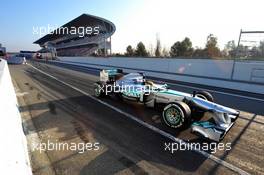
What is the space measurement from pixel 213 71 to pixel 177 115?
9.45 meters

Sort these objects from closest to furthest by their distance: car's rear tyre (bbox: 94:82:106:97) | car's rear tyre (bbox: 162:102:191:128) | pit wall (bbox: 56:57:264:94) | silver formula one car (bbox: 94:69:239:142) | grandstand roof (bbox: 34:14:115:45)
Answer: silver formula one car (bbox: 94:69:239:142)
car's rear tyre (bbox: 162:102:191:128)
car's rear tyre (bbox: 94:82:106:97)
pit wall (bbox: 56:57:264:94)
grandstand roof (bbox: 34:14:115:45)

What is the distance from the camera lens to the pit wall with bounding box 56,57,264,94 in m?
10.4

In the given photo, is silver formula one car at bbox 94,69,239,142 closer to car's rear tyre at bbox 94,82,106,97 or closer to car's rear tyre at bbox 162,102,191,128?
car's rear tyre at bbox 162,102,191,128

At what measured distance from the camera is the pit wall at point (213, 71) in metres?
10.4

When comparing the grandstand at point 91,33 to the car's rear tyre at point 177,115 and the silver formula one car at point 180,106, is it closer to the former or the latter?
the silver formula one car at point 180,106

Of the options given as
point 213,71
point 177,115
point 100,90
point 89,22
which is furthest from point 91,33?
point 177,115

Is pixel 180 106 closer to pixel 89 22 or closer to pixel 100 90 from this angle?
pixel 100 90

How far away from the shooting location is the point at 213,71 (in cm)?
1252

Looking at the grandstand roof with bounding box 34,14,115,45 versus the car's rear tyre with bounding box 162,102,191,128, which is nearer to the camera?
the car's rear tyre with bounding box 162,102,191,128

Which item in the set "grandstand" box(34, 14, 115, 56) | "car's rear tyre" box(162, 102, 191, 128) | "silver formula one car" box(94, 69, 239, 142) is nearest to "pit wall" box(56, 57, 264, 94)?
"silver formula one car" box(94, 69, 239, 142)

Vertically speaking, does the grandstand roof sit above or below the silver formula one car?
above

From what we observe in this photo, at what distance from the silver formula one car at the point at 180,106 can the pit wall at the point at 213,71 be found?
613 centimetres

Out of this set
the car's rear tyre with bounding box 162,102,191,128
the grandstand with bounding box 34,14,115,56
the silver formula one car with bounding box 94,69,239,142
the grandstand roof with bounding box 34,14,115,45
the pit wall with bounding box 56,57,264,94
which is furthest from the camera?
the grandstand with bounding box 34,14,115,56

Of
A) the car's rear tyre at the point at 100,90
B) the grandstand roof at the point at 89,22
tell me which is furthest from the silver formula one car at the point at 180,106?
the grandstand roof at the point at 89,22
